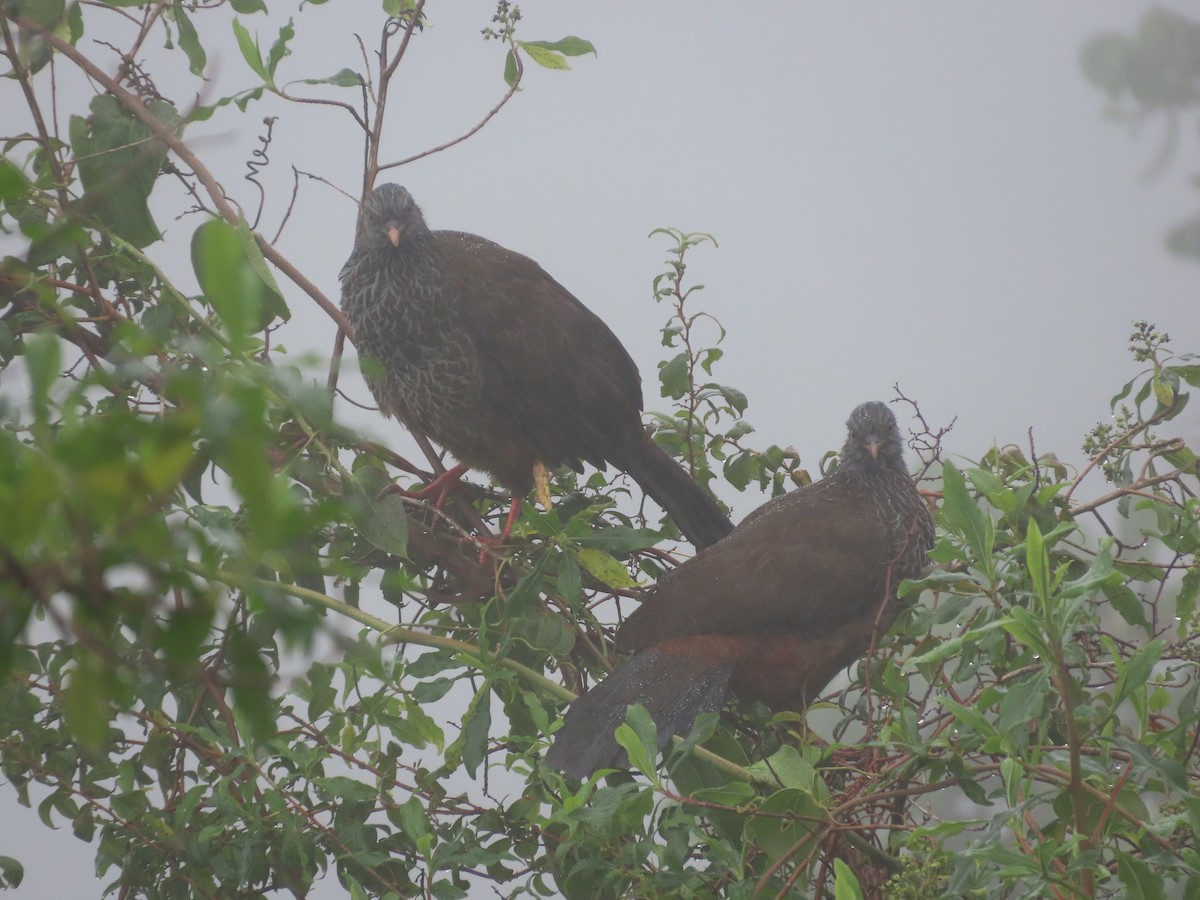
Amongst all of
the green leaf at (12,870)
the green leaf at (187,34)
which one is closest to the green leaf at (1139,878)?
the green leaf at (12,870)

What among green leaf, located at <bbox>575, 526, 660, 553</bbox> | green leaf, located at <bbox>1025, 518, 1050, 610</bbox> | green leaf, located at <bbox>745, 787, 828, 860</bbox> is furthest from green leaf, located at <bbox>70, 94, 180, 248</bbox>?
green leaf, located at <bbox>1025, 518, 1050, 610</bbox>

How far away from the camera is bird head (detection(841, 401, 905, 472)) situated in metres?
2.18

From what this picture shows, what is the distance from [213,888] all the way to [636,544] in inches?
27.4

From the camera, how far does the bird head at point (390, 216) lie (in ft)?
7.30

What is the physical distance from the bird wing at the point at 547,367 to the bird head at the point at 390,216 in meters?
0.15

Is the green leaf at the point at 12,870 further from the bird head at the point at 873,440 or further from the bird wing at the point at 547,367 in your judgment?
the bird head at the point at 873,440

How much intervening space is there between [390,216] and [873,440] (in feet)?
3.49

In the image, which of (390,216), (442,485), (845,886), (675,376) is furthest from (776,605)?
(390,216)

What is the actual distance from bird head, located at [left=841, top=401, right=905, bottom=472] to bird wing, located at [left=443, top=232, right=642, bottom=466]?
0.45 meters

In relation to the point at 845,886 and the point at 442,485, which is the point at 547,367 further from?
the point at 845,886

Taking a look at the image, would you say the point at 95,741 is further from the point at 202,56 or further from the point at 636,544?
the point at 202,56

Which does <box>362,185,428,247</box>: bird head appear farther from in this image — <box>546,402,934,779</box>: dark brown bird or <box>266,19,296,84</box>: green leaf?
<box>546,402,934,779</box>: dark brown bird

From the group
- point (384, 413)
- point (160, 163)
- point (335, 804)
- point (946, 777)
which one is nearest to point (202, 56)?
point (160, 163)

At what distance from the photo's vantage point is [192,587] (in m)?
0.37
